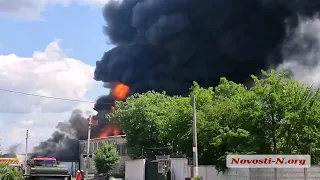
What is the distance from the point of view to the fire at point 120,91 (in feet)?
320

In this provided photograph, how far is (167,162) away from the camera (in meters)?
40.4

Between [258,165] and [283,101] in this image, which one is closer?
[258,165]

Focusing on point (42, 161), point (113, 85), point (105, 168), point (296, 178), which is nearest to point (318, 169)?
point (296, 178)

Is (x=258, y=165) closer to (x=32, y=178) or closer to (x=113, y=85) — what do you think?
(x=32, y=178)

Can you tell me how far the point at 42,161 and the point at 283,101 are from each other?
613 inches

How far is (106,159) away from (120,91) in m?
21.9

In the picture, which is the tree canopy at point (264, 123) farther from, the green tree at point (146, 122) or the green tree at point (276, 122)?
the green tree at point (146, 122)

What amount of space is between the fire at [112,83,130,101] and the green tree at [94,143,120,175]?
61.3 feet

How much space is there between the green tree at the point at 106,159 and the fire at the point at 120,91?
1868 cm

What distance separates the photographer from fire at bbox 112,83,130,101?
97.4m

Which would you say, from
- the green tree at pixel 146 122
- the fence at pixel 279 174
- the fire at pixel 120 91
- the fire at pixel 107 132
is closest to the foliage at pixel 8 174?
the fence at pixel 279 174

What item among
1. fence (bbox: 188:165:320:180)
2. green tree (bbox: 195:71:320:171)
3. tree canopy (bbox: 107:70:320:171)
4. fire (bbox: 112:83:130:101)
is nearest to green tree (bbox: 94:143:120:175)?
fire (bbox: 112:83:130:101)

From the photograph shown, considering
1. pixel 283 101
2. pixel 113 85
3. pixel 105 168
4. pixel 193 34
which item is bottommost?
pixel 105 168

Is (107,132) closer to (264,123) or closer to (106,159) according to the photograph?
(106,159)
